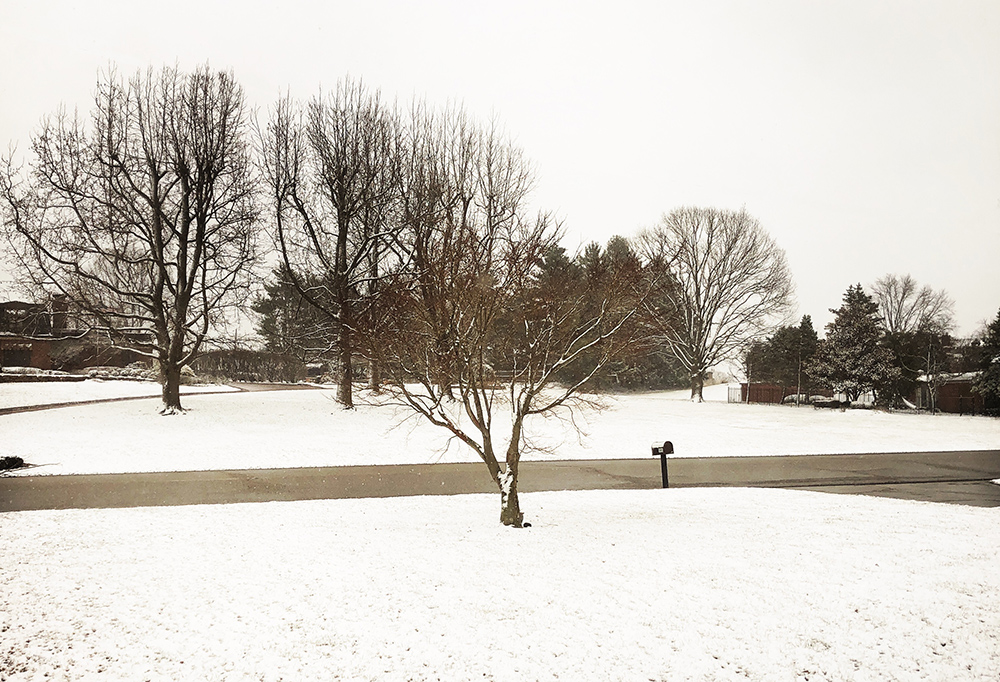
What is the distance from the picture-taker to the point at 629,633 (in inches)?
187

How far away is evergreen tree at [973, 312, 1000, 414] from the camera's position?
25.2m

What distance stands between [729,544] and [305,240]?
70.0ft

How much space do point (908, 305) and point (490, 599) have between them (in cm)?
4782

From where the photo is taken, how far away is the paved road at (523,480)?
992cm

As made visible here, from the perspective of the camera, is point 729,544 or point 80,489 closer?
point 729,544

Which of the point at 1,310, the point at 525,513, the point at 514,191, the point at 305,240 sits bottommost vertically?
the point at 525,513

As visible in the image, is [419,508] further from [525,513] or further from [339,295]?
[339,295]

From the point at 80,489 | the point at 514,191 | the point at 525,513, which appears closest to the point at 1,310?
the point at 80,489

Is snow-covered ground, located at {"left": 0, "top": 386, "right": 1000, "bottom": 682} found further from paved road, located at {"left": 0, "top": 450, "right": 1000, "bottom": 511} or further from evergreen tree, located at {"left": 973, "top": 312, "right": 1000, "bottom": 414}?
evergreen tree, located at {"left": 973, "top": 312, "right": 1000, "bottom": 414}

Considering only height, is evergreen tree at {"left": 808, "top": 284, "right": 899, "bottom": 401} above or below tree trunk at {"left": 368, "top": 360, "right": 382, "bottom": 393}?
above

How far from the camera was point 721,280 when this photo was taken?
126ft

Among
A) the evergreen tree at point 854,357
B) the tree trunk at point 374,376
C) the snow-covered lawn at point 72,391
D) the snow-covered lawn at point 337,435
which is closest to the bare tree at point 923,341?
the evergreen tree at point 854,357

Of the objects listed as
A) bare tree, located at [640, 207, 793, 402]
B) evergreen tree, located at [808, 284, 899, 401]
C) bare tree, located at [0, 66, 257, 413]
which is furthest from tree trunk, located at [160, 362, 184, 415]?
evergreen tree, located at [808, 284, 899, 401]

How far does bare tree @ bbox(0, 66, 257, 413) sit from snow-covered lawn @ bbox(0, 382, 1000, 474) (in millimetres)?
3298
